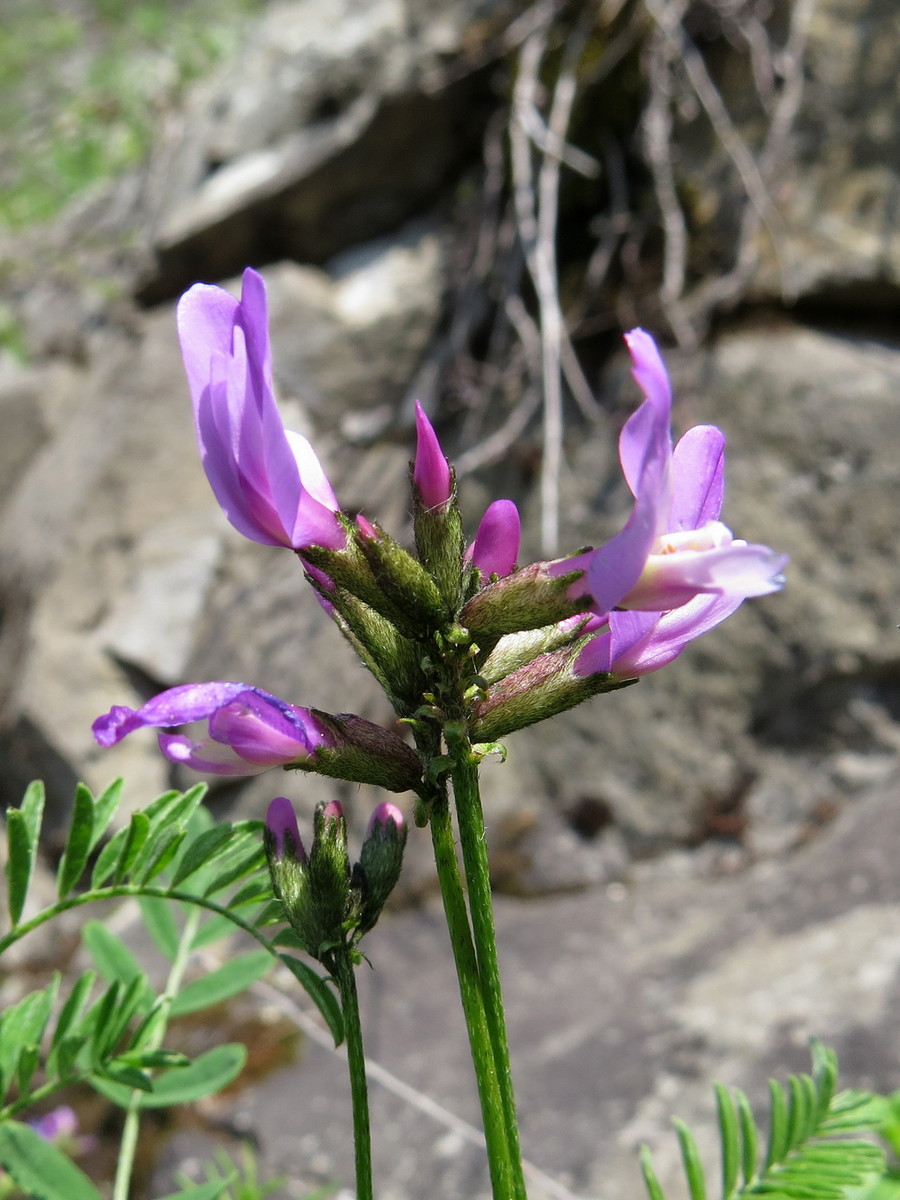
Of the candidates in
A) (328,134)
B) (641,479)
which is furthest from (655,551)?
(328,134)

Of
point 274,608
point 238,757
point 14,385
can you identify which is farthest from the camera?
point 14,385

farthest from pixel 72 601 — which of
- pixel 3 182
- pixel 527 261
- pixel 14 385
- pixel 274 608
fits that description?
pixel 3 182

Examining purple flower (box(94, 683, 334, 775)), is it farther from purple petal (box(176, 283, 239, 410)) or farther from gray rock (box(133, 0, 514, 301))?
gray rock (box(133, 0, 514, 301))

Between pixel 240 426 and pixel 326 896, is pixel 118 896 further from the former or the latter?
pixel 240 426

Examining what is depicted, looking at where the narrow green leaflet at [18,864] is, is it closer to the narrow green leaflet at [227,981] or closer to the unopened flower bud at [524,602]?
the narrow green leaflet at [227,981]

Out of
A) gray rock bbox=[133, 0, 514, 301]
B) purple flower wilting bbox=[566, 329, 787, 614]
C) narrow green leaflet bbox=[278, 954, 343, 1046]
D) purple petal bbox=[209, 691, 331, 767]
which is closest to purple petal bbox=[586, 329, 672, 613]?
purple flower wilting bbox=[566, 329, 787, 614]

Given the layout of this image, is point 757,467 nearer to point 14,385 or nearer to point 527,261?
point 527,261
